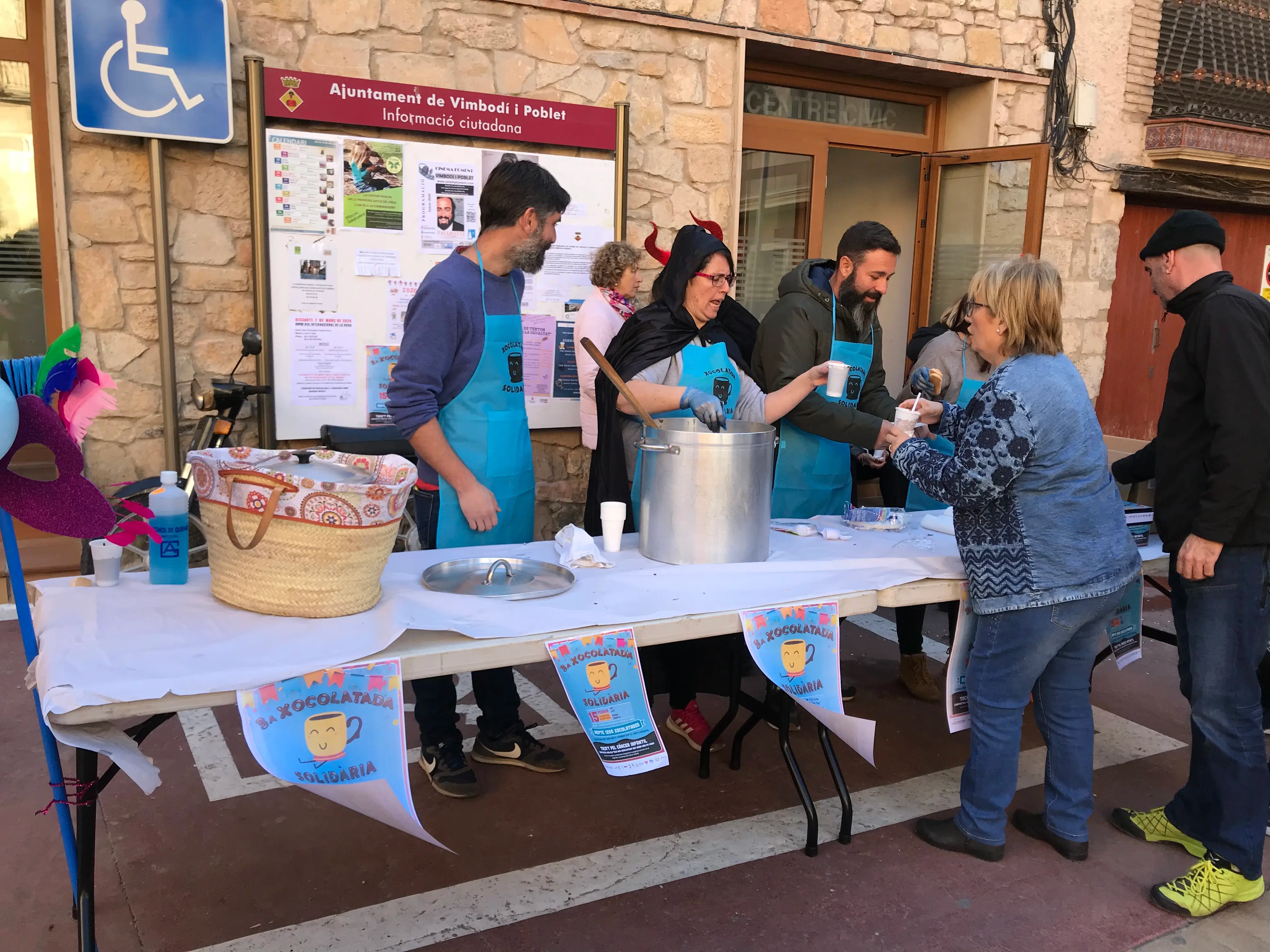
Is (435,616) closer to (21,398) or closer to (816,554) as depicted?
(21,398)

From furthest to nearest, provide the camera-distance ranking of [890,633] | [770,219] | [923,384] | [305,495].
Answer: [770,219] → [890,633] → [923,384] → [305,495]

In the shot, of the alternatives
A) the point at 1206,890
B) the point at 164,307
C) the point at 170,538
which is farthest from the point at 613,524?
the point at 164,307

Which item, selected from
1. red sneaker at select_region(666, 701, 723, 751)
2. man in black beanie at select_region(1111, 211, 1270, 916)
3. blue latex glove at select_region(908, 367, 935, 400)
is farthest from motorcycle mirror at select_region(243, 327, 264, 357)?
man in black beanie at select_region(1111, 211, 1270, 916)

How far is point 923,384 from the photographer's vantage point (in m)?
3.63

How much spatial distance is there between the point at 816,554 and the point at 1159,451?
1.04 meters

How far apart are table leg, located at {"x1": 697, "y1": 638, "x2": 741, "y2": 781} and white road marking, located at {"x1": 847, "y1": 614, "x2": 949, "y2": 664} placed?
145 centimetres

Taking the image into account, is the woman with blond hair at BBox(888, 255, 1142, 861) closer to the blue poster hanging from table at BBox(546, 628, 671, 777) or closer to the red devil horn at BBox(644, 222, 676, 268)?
the blue poster hanging from table at BBox(546, 628, 671, 777)

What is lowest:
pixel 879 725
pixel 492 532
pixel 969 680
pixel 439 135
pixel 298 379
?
pixel 879 725

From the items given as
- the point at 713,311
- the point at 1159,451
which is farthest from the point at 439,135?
the point at 1159,451

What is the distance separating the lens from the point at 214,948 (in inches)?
94.1

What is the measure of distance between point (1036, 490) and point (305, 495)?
185 centimetres

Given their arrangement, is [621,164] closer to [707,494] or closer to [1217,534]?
[707,494]

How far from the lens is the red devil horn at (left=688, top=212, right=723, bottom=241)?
563cm

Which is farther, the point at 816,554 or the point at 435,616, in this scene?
the point at 816,554
